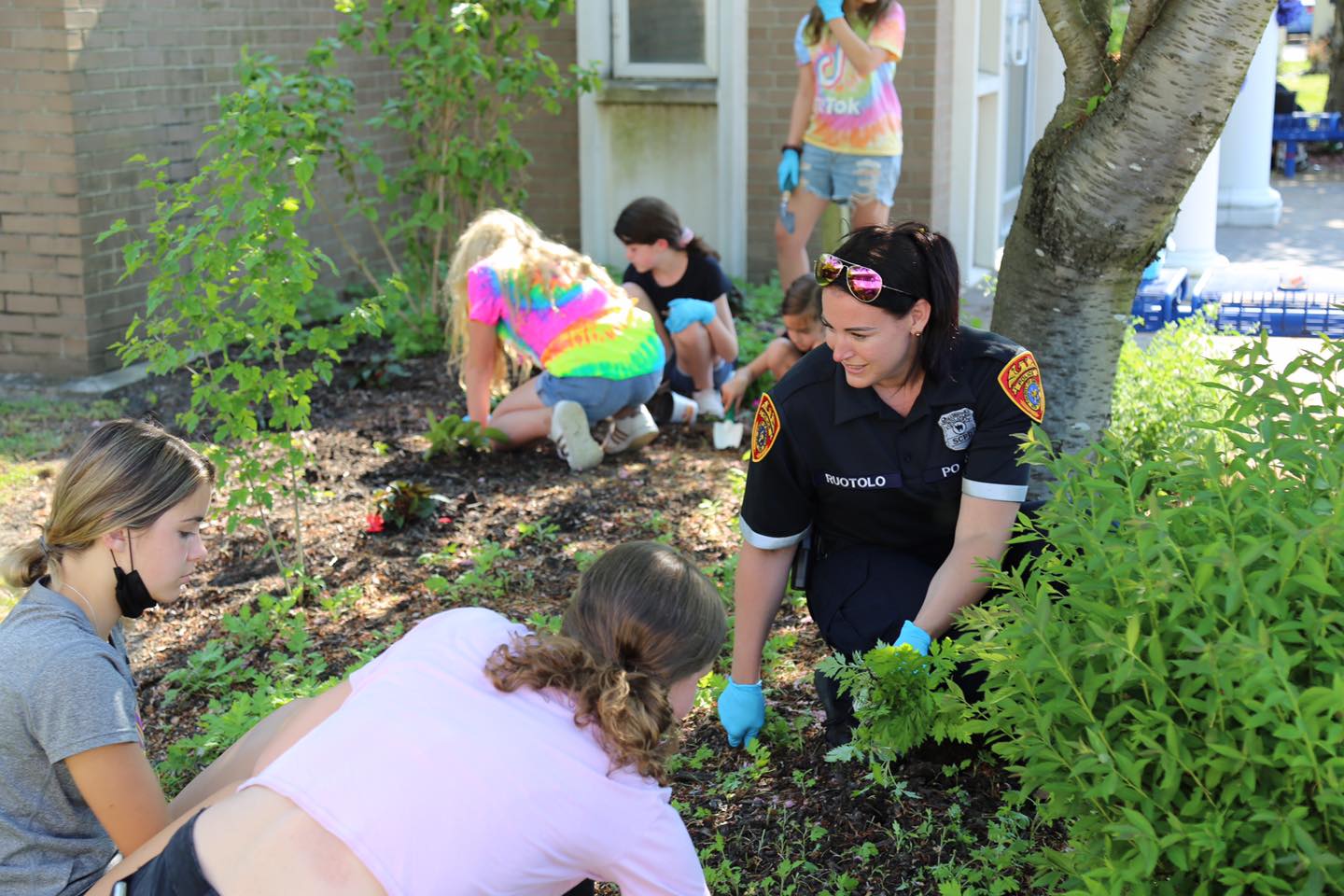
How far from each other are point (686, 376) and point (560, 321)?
93cm

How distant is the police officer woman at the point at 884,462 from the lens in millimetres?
3031

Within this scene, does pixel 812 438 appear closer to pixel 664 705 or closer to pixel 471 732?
pixel 664 705

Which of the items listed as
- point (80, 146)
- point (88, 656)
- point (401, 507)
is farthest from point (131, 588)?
point (80, 146)

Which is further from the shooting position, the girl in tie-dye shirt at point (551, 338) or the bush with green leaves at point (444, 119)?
the bush with green leaves at point (444, 119)

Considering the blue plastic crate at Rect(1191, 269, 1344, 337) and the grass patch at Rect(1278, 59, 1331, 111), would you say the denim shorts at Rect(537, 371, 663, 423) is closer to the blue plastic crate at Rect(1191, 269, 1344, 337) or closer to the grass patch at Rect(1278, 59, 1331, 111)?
the blue plastic crate at Rect(1191, 269, 1344, 337)

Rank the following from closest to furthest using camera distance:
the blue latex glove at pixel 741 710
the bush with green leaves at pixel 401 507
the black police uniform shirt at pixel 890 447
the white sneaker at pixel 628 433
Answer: the black police uniform shirt at pixel 890 447
the blue latex glove at pixel 741 710
the bush with green leaves at pixel 401 507
the white sneaker at pixel 628 433

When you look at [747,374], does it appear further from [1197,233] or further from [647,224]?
[1197,233]

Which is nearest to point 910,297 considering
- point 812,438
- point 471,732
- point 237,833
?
point 812,438

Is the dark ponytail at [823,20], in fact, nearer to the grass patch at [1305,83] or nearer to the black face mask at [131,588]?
the black face mask at [131,588]

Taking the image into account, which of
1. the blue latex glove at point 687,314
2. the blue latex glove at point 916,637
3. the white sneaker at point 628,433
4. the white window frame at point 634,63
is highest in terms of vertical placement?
the white window frame at point 634,63

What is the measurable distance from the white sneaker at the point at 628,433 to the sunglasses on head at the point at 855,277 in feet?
8.62

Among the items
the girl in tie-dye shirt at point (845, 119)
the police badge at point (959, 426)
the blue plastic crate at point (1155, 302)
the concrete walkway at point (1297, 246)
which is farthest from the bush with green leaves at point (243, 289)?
the blue plastic crate at point (1155, 302)

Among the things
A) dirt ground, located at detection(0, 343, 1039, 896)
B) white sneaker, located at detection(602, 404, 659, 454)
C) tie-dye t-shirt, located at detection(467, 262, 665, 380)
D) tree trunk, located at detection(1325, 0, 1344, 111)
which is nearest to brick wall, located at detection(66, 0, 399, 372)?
dirt ground, located at detection(0, 343, 1039, 896)

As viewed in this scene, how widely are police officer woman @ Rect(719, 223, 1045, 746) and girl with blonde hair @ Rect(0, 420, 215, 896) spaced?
1.27 metres
